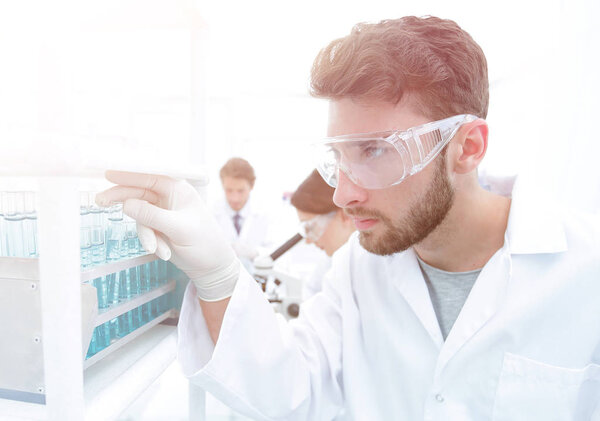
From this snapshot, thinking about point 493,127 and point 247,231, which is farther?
point 247,231

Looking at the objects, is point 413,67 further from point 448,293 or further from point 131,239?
point 131,239

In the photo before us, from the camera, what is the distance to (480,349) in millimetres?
908

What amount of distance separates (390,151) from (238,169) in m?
2.26

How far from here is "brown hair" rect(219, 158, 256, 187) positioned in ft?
9.87

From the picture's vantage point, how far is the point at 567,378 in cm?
88

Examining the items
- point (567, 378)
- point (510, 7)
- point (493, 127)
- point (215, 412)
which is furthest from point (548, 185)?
point (215, 412)

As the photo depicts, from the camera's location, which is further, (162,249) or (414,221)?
(414,221)

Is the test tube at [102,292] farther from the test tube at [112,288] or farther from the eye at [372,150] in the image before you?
the eye at [372,150]

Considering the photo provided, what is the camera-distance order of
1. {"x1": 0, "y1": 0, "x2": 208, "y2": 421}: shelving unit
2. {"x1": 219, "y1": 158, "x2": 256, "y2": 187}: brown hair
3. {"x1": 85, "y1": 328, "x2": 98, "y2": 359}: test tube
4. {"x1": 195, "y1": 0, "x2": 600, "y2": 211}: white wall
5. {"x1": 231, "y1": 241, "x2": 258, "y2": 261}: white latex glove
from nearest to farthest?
{"x1": 0, "y1": 0, "x2": 208, "y2": 421}: shelving unit, {"x1": 85, "y1": 328, "x2": 98, "y2": 359}: test tube, {"x1": 195, "y1": 0, "x2": 600, "y2": 211}: white wall, {"x1": 231, "y1": 241, "x2": 258, "y2": 261}: white latex glove, {"x1": 219, "y1": 158, "x2": 256, "y2": 187}: brown hair

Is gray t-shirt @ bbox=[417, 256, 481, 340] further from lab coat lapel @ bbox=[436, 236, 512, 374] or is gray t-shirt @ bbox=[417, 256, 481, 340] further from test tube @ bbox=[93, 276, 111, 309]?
test tube @ bbox=[93, 276, 111, 309]

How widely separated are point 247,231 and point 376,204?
2.51m

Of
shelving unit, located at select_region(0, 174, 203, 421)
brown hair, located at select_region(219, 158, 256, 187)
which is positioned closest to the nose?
shelving unit, located at select_region(0, 174, 203, 421)

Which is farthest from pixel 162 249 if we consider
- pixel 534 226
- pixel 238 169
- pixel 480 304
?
pixel 238 169

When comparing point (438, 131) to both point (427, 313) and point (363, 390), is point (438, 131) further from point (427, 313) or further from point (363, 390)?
point (363, 390)
